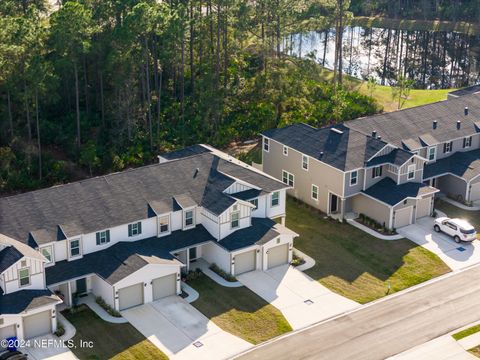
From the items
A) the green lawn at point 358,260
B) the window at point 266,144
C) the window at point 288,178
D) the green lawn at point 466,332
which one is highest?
the window at point 266,144

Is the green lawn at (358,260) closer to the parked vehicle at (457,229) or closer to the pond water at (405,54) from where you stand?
the parked vehicle at (457,229)

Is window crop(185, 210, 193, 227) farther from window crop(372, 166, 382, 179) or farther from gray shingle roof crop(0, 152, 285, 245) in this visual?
window crop(372, 166, 382, 179)

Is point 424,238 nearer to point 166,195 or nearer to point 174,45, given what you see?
point 166,195

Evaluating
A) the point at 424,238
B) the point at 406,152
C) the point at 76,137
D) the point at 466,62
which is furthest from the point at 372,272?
the point at 466,62

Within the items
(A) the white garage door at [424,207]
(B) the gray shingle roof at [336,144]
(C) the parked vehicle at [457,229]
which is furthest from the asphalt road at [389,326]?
(B) the gray shingle roof at [336,144]

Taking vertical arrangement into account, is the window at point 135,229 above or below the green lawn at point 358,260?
above

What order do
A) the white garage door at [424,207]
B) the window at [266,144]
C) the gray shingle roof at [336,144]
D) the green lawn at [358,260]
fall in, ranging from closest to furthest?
the green lawn at [358,260], the gray shingle roof at [336,144], the white garage door at [424,207], the window at [266,144]

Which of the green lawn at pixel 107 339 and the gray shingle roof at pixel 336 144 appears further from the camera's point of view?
the gray shingle roof at pixel 336 144
